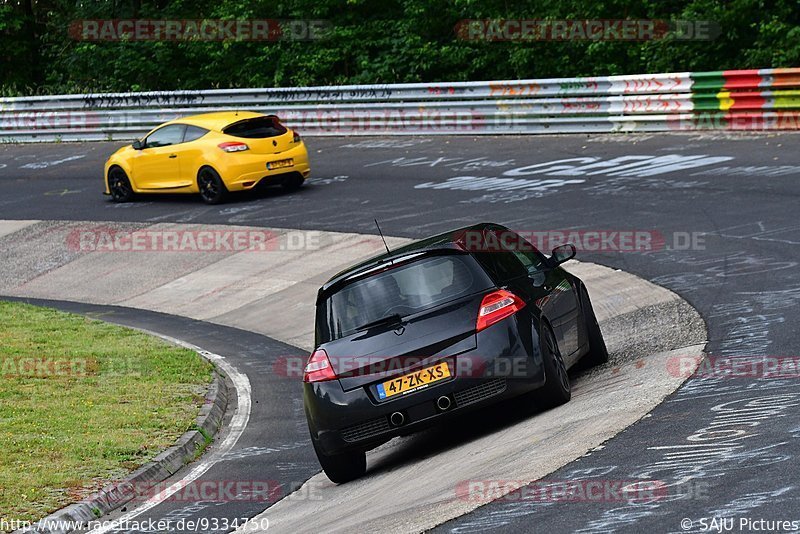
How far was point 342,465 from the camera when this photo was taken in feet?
29.2

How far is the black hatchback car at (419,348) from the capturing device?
8.63 m

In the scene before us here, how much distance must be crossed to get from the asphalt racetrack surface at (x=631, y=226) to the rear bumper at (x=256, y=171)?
1.42 ft

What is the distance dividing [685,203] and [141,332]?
7557 millimetres

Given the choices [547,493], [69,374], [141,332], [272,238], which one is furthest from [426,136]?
[547,493]

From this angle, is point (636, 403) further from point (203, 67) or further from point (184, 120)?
point (203, 67)

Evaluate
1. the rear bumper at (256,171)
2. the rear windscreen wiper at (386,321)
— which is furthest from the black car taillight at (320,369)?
the rear bumper at (256,171)

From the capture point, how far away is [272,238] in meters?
20.0

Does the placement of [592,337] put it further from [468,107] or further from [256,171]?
[468,107]

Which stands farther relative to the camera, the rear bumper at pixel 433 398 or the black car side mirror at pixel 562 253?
the black car side mirror at pixel 562 253

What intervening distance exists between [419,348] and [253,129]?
49.2 feet

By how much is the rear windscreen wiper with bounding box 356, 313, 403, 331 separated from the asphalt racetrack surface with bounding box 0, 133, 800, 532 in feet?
4.47

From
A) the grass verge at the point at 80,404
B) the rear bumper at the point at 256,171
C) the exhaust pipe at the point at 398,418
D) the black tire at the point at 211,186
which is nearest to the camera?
the exhaust pipe at the point at 398,418

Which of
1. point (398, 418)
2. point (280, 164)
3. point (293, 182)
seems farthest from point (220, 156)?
point (398, 418)

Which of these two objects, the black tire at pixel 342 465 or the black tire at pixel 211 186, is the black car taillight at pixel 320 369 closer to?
the black tire at pixel 342 465
